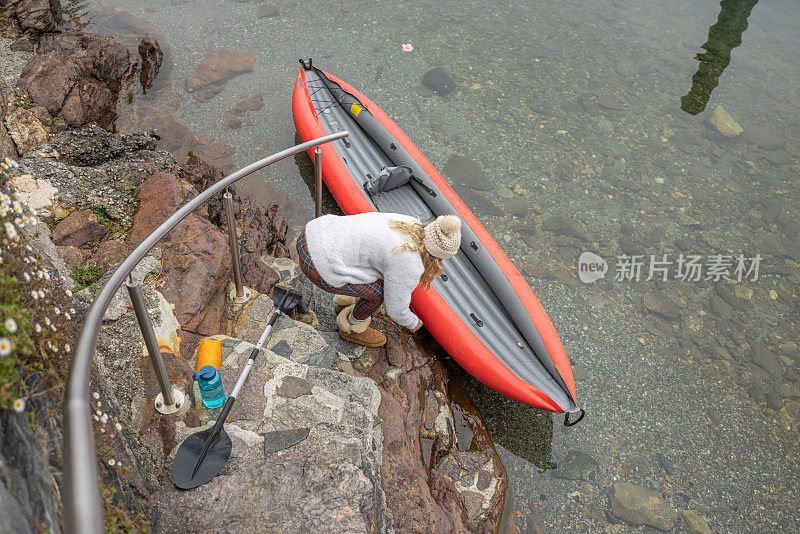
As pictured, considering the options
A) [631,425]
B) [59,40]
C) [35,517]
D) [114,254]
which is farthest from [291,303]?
[59,40]

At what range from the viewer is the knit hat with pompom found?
291 centimetres

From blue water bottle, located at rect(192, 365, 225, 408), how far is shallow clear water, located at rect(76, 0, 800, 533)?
2.45 metres

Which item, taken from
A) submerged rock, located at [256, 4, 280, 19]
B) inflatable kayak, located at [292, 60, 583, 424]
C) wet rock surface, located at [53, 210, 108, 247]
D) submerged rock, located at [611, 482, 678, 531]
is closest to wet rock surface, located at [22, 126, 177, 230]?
wet rock surface, located at [53, 210, 108, 247]

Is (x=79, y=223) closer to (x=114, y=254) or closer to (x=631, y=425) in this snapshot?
(x=114, y=254)

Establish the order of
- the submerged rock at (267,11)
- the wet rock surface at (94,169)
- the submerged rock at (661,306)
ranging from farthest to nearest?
the submerged rock at (267,11)
the submerged rock at (661,306)
the wet rock surface at (94,169)

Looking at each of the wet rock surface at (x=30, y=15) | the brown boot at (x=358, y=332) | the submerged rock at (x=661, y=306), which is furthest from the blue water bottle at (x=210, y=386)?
the wet rock surface at (x=30, y=15)

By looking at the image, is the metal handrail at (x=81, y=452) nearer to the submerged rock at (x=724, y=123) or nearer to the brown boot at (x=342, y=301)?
the brown boot at (x=342, y=301)

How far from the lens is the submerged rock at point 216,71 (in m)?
6.93

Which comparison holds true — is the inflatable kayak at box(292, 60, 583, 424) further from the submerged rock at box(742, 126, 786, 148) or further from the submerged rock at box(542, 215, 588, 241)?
the submerged rock at box(742, 126, 786, 148)

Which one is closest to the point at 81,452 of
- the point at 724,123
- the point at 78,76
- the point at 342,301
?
the point at 342,301

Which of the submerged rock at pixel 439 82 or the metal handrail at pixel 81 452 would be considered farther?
the submerged rock at pixel 439 82

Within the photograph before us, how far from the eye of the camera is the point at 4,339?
145 cm

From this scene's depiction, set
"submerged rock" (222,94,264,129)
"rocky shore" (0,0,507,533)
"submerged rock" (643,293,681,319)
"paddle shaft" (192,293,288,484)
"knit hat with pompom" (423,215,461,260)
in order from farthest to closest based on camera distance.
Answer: "submerged rock" (222,94,264,129)
"submerged rock" (643,293,681,319)
"knit hat with pompom" (423,215,461,260)
"paddle shaft" (192,293,288,484)
"rocky shore" (0,0,507,533)

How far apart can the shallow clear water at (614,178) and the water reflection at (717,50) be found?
7 centimetres
